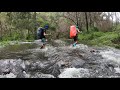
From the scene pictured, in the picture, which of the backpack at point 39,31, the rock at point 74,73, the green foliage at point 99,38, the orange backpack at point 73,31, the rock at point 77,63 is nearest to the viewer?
the rock at point 74,73

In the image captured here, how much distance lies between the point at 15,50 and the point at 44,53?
3.44 ft

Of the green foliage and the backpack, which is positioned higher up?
the backpack

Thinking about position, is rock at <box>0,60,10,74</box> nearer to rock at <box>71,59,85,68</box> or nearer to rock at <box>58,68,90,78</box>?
rock at <box>58,68,90,78</box>

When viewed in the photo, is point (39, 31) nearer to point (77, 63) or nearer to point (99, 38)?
point (77, 63)

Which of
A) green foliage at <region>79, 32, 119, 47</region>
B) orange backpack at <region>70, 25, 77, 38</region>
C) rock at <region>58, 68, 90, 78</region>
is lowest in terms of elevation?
rock at <region>58, 68, 90, 78</region>

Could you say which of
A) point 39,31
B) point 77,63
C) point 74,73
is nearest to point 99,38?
point 39,31

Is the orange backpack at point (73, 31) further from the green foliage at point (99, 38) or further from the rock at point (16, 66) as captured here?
the rock at point (16, 66)

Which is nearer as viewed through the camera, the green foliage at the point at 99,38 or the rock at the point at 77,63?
the rock at the point at 77,63

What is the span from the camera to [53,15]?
266 inches

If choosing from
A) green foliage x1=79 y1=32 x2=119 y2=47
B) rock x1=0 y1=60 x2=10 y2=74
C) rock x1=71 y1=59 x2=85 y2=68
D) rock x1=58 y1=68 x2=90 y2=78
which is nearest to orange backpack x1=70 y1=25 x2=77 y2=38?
green foliage x1=79 y1=32 x2=119 y2=47

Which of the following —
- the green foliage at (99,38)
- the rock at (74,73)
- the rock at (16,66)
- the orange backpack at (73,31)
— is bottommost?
the rock at (74,73)

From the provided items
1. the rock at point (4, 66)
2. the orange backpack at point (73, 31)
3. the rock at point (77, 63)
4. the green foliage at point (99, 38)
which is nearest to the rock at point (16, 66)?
the rock at point (4, 66)
